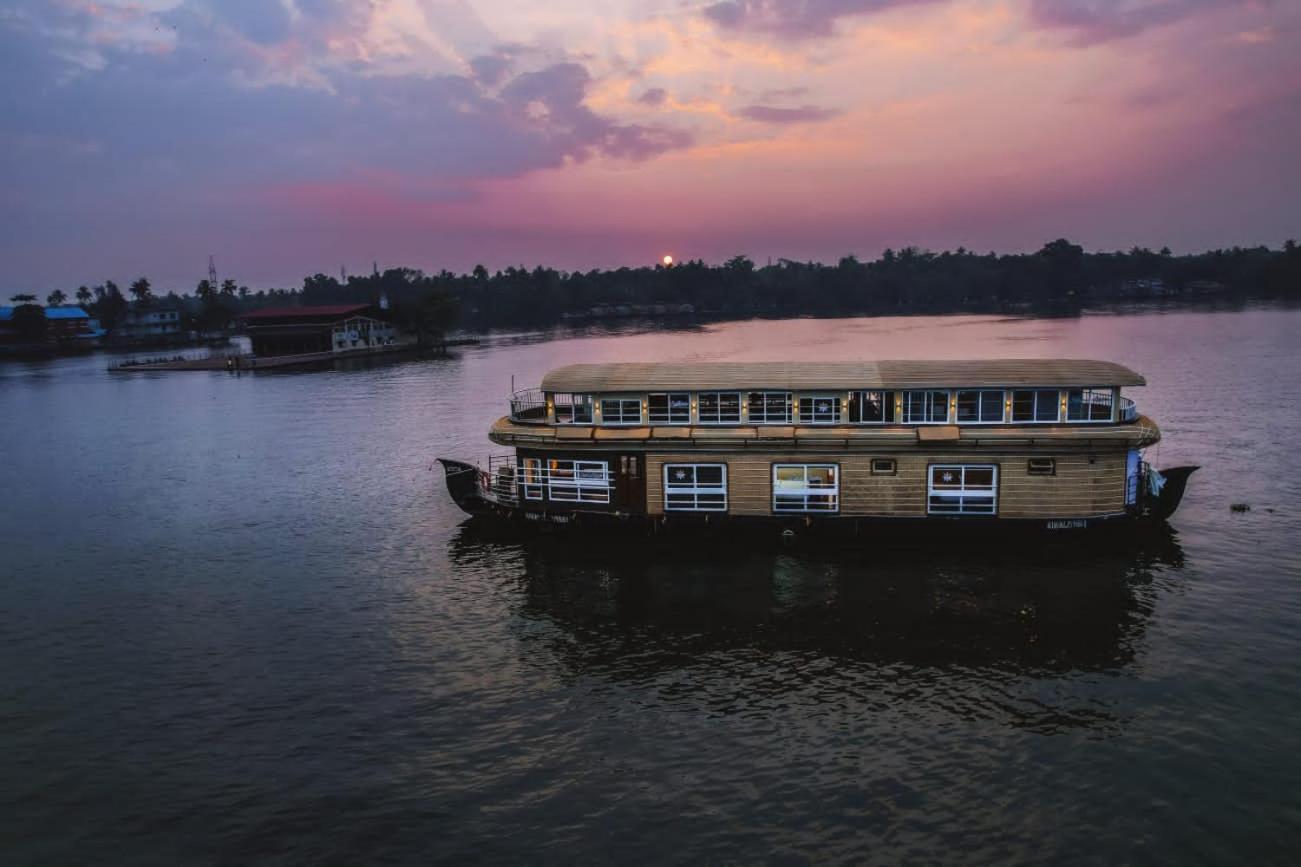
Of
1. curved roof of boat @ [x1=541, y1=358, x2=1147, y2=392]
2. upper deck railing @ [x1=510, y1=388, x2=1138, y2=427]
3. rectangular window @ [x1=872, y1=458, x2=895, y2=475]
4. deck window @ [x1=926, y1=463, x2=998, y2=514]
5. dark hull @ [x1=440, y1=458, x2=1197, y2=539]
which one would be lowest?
dark hull @ [x1=440, y1=458, x2=1197, y2=539]

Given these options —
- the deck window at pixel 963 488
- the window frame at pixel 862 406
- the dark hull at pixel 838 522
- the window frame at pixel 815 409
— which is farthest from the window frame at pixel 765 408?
the deck window at pixel 963 488

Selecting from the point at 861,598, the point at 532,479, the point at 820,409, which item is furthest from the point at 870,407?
the point at 532,479

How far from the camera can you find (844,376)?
41.5m

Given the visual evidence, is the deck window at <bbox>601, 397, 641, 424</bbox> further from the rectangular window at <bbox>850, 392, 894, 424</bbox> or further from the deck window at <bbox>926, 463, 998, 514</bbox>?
the deck window at <bbox>926, 463, 998, 514</bbox>

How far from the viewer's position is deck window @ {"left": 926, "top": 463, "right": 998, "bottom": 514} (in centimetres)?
3931

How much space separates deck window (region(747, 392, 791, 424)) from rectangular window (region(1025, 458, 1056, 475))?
36.9 feet

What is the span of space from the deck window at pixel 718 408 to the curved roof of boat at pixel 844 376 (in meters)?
0.62

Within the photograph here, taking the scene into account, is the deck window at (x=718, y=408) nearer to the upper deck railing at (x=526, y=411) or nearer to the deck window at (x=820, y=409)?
the deck window at (x=820, y=409)

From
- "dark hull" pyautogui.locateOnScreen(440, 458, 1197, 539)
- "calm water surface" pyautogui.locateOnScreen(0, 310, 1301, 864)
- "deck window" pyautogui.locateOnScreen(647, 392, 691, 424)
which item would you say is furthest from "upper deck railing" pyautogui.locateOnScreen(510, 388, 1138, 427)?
"calm water surface" pyautogui.locateOnScreen(0, 310, 1301, 864)

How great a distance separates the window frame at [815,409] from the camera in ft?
135

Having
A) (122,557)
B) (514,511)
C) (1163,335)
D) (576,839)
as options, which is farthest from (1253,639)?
(1163,335)

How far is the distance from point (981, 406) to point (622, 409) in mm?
17527

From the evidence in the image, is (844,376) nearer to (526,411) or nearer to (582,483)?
(582,483)

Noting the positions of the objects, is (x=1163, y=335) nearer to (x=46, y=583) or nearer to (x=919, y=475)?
(x=919, y=475)
